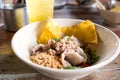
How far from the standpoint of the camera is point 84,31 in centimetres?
74

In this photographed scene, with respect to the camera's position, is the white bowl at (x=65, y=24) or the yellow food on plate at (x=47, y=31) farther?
the yellow food on plate at (x=47, y=31)

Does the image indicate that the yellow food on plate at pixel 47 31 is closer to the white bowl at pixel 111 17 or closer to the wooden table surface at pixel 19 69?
the wooden table surface at pixel 19 69

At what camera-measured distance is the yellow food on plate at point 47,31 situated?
2.42 feet

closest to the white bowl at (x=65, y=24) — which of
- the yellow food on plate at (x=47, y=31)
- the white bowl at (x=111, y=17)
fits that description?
the yellow food on plate at (x=47, y=31)

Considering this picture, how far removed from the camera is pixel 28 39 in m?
0.72

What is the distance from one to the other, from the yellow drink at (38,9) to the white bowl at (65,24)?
0.10 meters

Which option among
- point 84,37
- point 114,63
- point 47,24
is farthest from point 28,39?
point 114,63

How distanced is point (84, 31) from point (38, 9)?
218 mm

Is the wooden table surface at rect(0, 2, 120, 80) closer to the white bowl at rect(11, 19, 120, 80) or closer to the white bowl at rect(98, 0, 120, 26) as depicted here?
the white bowl at rect(11, 19, 120, 80)

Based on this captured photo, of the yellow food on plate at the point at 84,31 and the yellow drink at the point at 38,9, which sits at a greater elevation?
the yellow drink at the point at 38,9

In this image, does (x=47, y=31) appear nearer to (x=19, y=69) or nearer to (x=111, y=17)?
(x=19, y=69)

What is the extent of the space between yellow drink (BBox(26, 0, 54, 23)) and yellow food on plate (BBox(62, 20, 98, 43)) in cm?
13

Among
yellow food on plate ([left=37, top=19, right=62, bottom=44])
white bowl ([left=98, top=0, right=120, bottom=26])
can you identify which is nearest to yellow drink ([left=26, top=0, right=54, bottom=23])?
yellow food on plate ([left=37, top=19, right=62, bottom=44])

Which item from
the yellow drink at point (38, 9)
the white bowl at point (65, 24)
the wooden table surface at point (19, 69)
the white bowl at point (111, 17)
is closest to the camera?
the white bowl at point (65, 24)
